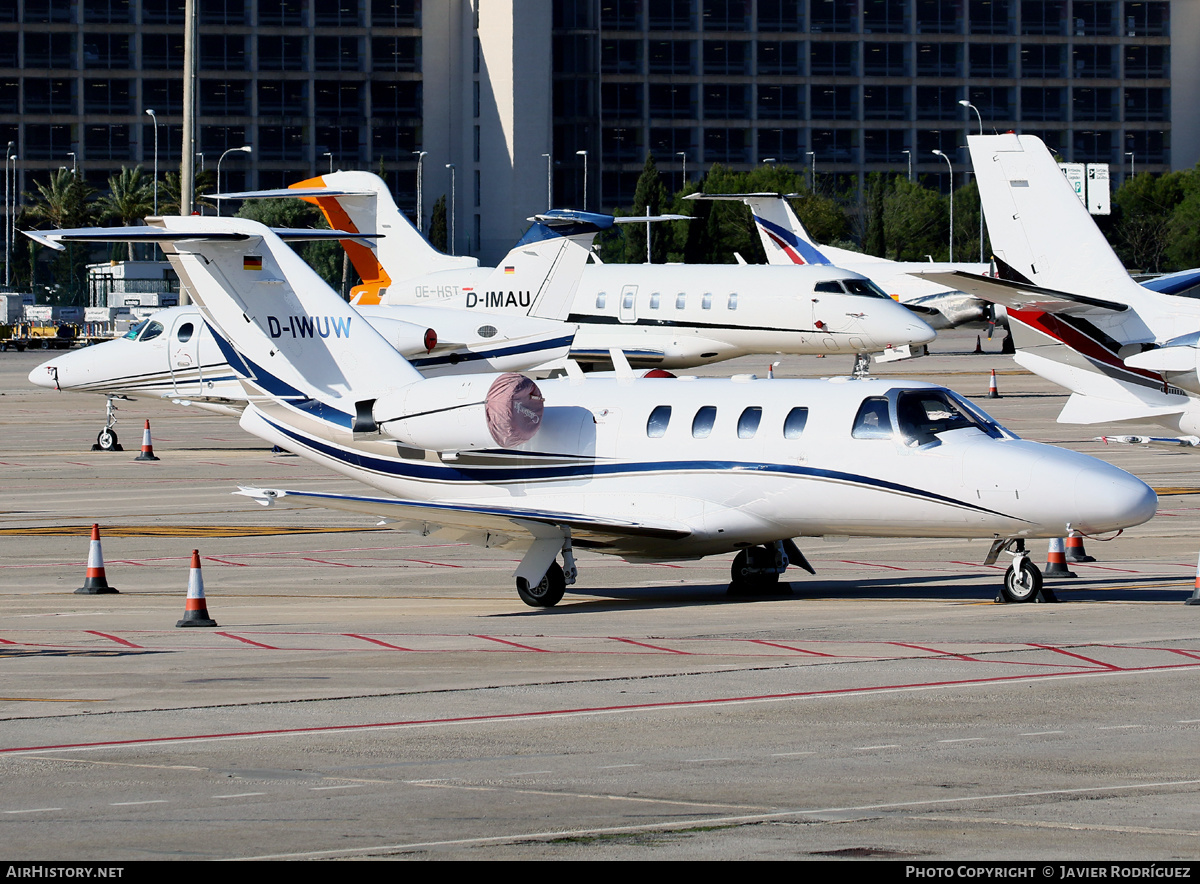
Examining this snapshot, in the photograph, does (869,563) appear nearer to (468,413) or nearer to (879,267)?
(468,413)

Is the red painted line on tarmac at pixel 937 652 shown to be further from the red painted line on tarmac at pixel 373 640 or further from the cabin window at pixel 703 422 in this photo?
the red painted line on tarmac at pixel 373 640

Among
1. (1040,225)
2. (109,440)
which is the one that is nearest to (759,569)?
(1040,225)

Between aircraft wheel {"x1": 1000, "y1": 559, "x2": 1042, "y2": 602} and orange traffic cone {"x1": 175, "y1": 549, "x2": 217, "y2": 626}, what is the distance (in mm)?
8706

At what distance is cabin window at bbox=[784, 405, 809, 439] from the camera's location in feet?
64.6

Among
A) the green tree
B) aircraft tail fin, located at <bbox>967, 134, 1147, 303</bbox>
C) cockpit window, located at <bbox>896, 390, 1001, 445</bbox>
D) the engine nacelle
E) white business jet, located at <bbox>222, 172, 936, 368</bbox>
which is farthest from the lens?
the green tree

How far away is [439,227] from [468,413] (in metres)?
123

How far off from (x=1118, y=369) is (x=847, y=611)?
11.4 m

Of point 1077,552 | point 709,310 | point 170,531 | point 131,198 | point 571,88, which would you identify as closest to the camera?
point 1077,552

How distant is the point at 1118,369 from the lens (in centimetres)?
2814

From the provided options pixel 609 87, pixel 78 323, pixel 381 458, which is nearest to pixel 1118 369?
pixel 381 458

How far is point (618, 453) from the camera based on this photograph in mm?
20422

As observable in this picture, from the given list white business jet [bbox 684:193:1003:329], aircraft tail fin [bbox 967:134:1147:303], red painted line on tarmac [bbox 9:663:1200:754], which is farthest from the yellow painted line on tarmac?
white business jet [bbox 684:193:1003:329]

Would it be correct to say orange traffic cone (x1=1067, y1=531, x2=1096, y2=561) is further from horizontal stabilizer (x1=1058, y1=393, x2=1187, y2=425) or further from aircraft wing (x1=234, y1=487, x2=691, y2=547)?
aircraft wing (x1=234, y1=487, x2=691, y2=547)

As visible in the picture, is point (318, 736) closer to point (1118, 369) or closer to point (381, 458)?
point (381, 458)
